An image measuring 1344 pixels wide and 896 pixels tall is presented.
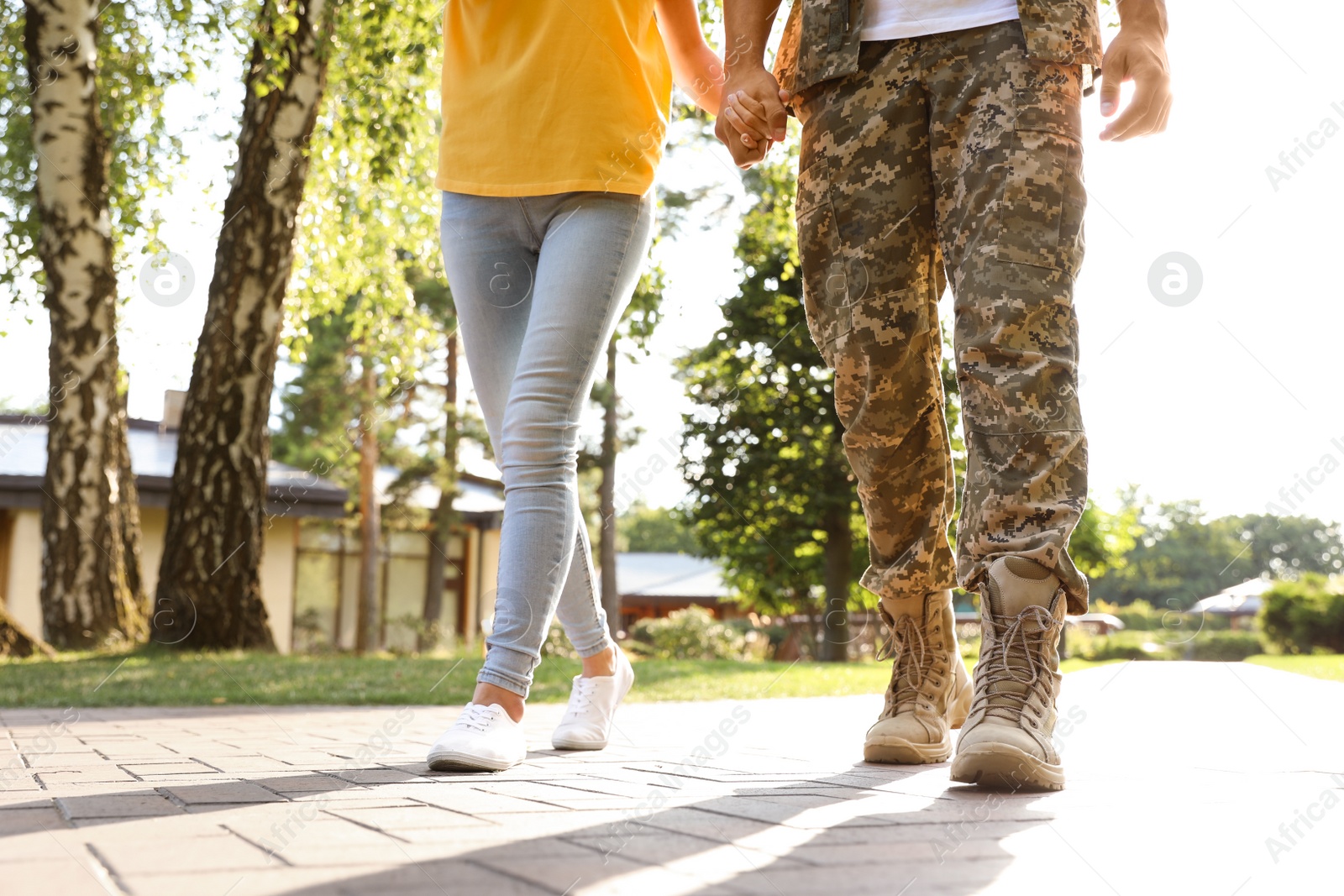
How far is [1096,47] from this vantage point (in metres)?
2.21

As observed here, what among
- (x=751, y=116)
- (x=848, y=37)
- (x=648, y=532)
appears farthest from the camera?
(x=648, y=532)

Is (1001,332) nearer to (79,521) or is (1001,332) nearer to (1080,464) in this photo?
(1080,464)

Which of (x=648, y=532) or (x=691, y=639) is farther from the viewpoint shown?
(x=648, y=532)

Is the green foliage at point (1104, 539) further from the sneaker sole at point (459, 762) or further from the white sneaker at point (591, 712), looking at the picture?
the sneaker sole at point (459, 762)

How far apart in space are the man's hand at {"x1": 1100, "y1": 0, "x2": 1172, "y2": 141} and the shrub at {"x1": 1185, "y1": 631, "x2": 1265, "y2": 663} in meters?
18.0

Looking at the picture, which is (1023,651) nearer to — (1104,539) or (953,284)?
(953,284)

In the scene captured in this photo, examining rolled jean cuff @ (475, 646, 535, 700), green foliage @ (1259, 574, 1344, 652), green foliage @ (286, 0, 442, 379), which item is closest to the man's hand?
rolled jean cuff @ (475, 646, 535, 700)

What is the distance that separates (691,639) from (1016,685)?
18.1 meters

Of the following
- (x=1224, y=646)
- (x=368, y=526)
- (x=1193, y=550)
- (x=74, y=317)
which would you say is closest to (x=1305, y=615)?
(x=1193, y=550)

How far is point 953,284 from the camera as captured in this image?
7.26 ft

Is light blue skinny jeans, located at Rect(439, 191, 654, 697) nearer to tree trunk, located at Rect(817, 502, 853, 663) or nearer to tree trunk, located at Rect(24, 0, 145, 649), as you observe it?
tree trunk, located at Rect(24, 0, 145, 649)

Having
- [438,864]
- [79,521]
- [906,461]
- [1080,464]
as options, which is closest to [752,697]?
[906,461]

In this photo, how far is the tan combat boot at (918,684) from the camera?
7.41ft

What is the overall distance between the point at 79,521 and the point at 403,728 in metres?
6.49
